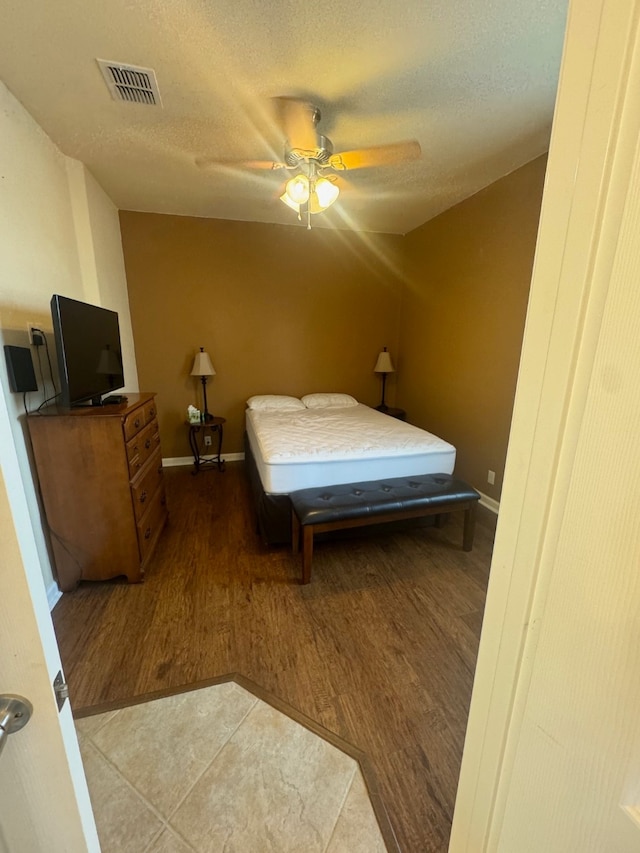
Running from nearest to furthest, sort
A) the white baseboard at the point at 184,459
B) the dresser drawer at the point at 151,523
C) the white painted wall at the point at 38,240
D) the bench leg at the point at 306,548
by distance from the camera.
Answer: the white painted wall at the point at 38,240, the bench leg at the point at 306,548, the dresser drawer at the point at 151,523, the white baseboard at the point at 184,459

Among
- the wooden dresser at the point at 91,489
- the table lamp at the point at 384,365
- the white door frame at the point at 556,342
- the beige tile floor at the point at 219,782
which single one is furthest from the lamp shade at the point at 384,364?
the white door frame at the point at 556,342

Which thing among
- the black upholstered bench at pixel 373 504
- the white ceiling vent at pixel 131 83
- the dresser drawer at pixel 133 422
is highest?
the white ceiling vent at pixel 131 83

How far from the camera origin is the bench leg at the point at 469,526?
2314 millimetres

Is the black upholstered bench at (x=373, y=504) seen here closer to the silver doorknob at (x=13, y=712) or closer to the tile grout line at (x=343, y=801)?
the tile grout line at (x=343, y=801)

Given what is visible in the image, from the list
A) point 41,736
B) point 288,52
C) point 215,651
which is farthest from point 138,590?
point 288,52

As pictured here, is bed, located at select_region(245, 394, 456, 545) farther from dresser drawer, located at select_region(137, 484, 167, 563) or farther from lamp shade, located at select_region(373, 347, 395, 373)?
lamp shade, located at select_region(373, 347, 395, 373)

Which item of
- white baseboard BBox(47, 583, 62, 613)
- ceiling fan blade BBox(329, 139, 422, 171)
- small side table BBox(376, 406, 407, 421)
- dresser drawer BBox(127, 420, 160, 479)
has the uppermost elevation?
ceiling fan blade BBox(329, 139, 422, 171)

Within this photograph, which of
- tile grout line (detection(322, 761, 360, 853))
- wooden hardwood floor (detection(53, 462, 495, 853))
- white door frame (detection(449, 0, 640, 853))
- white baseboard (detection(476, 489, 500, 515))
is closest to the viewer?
white door frame (detection(449, 0, 640, 853))

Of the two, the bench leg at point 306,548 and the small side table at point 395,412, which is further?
the small side table at point 395,412

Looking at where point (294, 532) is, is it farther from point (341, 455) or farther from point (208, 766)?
point (208, 766)

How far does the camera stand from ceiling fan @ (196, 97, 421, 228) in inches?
72.4

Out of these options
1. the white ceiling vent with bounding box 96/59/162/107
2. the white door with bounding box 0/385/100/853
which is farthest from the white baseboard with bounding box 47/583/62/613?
the white ceiling vent with bounding box 96/59/162/107

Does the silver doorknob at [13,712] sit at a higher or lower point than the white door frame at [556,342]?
lower

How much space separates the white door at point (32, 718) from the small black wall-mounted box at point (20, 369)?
1559 mm
